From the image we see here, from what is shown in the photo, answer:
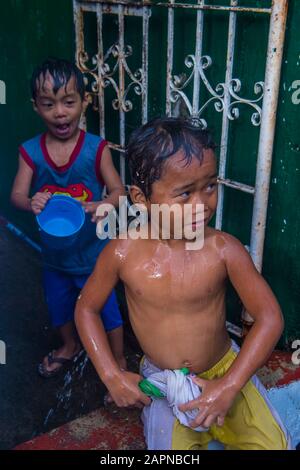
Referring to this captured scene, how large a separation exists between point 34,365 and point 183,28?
6.91ft

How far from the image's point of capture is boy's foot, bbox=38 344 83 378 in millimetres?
3093

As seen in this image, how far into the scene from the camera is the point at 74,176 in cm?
273

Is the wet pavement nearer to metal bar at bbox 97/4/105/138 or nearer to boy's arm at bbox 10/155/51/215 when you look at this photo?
boy's arm at bbox 10/155/51/215

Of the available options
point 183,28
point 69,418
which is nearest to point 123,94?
point 183,28

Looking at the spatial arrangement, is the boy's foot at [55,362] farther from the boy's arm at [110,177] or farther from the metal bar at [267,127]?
the metal bar at [267,127]

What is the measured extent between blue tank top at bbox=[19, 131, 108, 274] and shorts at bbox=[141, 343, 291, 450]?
1034 mm

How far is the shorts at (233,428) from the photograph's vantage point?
6.10 ft

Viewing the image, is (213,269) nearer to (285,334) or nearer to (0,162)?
(285,334)

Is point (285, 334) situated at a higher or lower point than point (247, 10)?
lower

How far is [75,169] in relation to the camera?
107 inches

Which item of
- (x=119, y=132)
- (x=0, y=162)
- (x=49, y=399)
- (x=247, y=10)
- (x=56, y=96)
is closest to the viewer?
(x=247, y=10)

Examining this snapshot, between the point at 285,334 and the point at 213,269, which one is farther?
the point at 285,334

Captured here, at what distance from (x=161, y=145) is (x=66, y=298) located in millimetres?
1500
